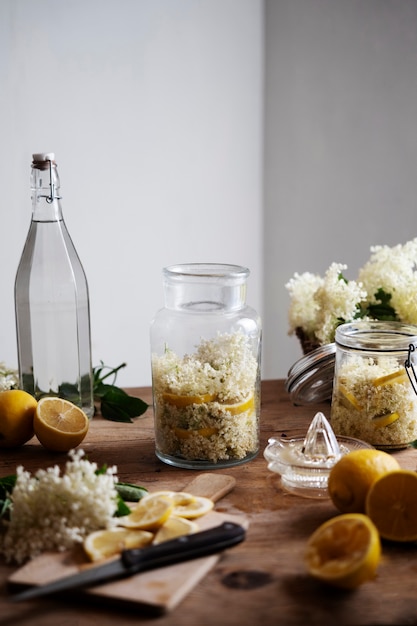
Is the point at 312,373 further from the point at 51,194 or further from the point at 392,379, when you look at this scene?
the point at 51,194

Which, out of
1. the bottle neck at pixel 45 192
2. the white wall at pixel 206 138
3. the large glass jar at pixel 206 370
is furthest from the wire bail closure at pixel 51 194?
the white wall at pixel 206 138

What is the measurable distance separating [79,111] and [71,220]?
32 cm

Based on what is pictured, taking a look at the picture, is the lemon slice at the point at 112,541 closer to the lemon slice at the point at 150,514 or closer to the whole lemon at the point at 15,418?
the lemon slice at the point at 150,514

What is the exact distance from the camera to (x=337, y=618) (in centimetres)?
77

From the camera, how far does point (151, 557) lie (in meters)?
0.84

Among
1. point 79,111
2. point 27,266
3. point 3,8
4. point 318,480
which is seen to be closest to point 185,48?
point 79,111

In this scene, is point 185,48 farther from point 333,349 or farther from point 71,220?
point 333,349

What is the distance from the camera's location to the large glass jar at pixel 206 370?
1150 mm

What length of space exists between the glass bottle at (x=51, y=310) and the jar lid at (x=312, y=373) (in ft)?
1.23

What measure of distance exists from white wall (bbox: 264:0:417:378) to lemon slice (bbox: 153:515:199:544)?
4.77ft

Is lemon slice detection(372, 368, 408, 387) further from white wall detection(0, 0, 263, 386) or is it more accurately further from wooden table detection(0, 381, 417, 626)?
white wall detection(0, 0, 263, 386)

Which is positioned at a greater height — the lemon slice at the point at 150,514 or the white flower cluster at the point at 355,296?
the white flower cluster at the point at 355,296

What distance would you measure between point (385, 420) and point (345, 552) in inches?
16.4

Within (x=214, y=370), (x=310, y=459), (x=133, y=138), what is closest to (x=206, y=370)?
(x=214, y=370)
